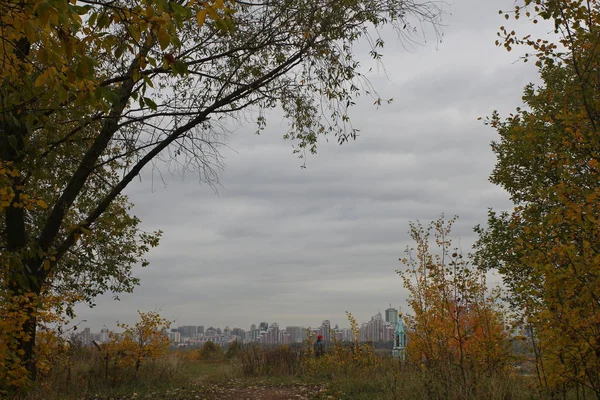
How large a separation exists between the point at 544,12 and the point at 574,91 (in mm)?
841

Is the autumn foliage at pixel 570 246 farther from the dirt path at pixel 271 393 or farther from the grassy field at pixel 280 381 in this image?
the dirt path at pixel 271 393

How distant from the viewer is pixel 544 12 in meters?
5.07

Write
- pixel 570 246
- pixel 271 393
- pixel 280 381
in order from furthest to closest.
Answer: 1. pixel 280 381
2. pixel 271 393
3. pixel 570 246

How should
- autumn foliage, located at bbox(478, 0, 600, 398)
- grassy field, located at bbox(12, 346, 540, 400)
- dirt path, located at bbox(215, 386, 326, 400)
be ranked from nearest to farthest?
autumn foliage, located at bbox(478, 0, 600, 398) < grassy field, located at bbox(12, 346, 540, 400) < dirt path, located at bbox(215, 386, 326, 400)

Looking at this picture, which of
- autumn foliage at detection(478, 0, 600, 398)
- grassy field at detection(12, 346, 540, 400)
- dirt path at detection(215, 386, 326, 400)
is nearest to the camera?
autumn foliage at detection(478, 0, 600, 398)

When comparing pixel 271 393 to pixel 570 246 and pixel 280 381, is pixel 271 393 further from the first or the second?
pixel 570 246

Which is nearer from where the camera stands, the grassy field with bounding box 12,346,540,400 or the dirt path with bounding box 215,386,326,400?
the grassy field with bounding box 12,346,540,400

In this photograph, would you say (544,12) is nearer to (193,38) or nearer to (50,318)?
(193,38)

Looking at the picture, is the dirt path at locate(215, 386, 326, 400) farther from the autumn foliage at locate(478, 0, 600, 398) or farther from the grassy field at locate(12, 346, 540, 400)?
the autumn foliage at locate(478, 0, 600, 398)

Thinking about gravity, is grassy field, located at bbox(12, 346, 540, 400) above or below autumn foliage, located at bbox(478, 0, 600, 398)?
below

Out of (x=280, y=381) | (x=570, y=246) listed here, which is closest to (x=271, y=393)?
(x=280, y=381)

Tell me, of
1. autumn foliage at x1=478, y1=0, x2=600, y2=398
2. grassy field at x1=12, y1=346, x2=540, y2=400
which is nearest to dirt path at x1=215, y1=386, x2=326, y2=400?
grassy field at x1=12, y1=346, x2=540, y2=400

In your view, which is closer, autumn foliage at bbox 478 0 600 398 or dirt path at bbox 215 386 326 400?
autumn foliage at bbox 478 0 600 398

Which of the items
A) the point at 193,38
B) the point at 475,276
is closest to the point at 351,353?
the point at 475,276
